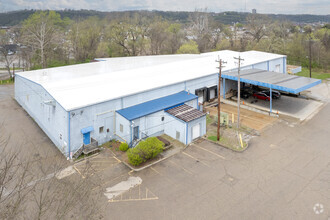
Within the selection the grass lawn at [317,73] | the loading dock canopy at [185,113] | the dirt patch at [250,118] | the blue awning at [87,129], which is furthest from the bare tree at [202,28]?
the blue awning at [87,129]

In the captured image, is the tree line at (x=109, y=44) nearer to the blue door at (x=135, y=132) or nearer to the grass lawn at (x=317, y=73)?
the grass lawn at (x=317, y=73)

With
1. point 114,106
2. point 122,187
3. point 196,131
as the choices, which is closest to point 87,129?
point 114,106

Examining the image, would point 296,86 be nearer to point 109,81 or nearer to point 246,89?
point 246,89

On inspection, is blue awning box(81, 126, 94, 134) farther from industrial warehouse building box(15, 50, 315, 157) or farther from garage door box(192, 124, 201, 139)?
garage door box(192, 124, 201, 139)

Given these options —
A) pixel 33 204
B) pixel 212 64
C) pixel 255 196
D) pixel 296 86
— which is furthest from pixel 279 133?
pixel 33 204

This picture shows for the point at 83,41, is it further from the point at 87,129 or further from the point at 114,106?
the point at 87,129

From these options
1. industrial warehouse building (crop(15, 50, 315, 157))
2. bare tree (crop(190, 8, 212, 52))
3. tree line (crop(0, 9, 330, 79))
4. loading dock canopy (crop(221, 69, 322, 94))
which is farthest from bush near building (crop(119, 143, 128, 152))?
bare tree (crop(190, 8, 212, 52))
